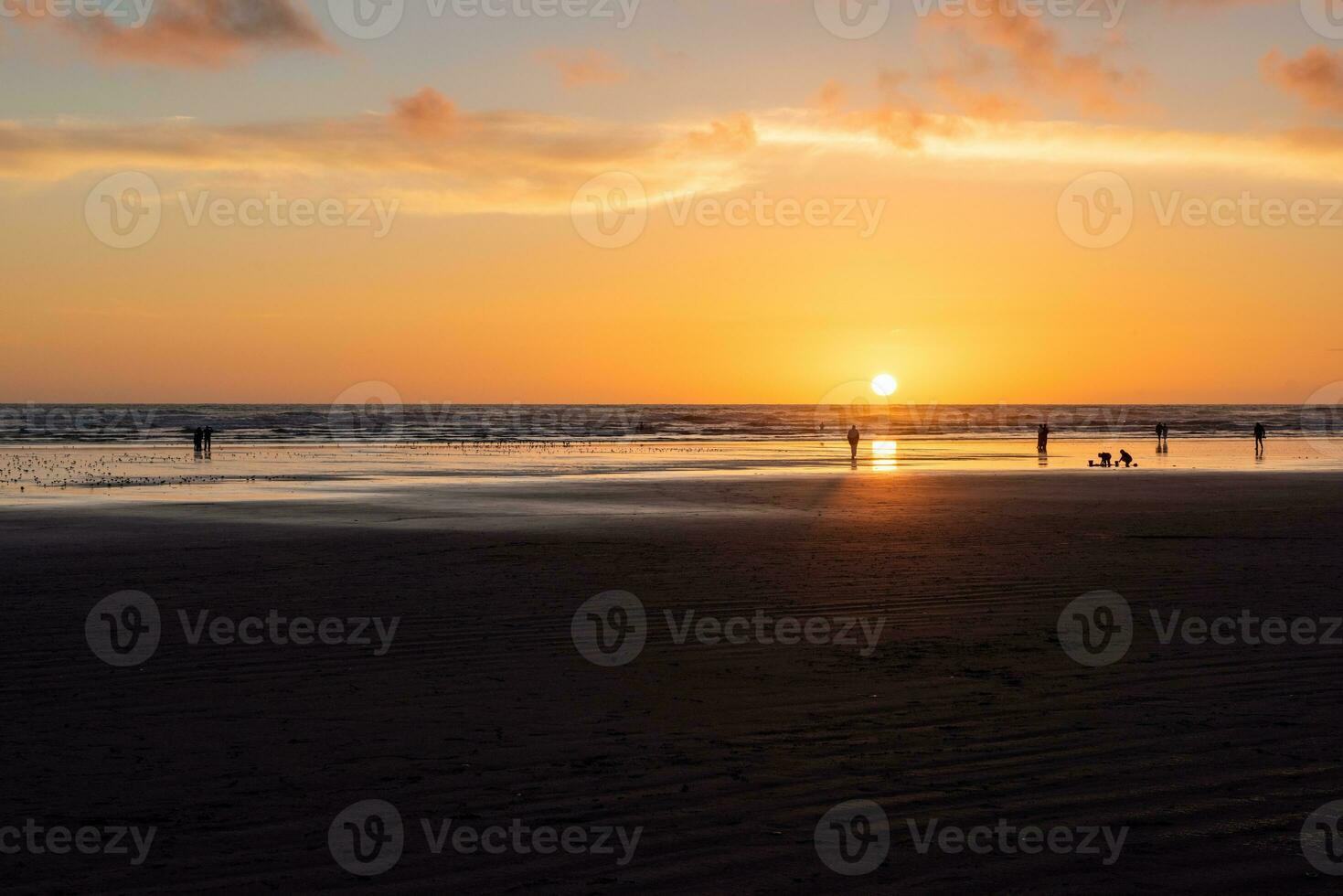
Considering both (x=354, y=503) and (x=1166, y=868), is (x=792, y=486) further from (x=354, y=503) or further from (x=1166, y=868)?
(x=1166, y=868)

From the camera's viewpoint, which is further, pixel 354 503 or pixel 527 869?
pixel 354 503

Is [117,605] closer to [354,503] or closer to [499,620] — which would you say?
[499,620]

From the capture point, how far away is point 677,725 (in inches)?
331

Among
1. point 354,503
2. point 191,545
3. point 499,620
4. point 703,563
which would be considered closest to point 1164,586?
point 703,563

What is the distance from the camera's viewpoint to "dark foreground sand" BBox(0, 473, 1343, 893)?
19.6 ft

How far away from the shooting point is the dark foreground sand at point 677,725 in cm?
597

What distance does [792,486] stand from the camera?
34031 mm

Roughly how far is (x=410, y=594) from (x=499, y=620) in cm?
222

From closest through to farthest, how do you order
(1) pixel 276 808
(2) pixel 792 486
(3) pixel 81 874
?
1. (3) pixel 81 874
2. (1) pixel 276 808
3. (2) pixel 792 486

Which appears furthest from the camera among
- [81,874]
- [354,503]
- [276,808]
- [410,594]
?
[354,503]

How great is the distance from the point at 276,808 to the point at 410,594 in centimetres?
763

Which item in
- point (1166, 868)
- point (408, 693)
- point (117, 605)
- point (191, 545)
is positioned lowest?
point (1166, 868)

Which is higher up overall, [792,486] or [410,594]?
[792,486]

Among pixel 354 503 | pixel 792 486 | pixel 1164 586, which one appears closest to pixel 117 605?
pixel 1164 586
